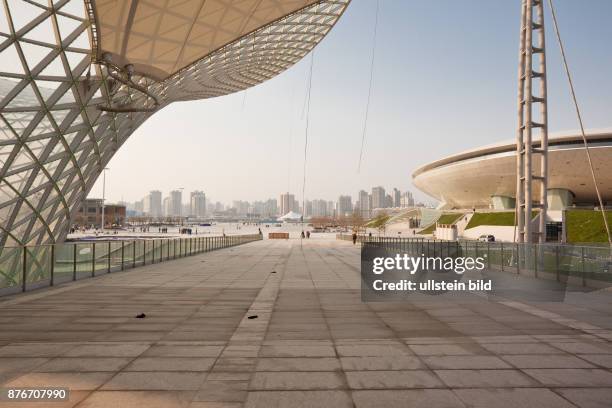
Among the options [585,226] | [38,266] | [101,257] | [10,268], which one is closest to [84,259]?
[101,257]

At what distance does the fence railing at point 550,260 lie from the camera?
42.6 feet

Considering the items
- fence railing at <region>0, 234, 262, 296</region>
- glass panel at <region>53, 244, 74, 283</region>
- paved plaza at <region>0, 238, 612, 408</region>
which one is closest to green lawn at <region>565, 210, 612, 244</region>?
paved plaza at <region>0, 238, 612, 408</region>

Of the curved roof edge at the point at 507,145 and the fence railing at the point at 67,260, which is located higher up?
the curved roof edge at the point at 507,145

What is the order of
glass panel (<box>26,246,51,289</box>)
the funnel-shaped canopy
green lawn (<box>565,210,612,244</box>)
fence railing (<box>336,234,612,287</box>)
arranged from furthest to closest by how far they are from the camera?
1. green lawn (<box>565,210,612,244</box>)
2. the funnel-shaped canopy
3. fence railing (<box>336,234,612,287</box>)
4. glass panel (<box>26,246,51,289</box>)

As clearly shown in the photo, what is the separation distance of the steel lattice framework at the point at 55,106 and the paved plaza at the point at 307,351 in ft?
28.6

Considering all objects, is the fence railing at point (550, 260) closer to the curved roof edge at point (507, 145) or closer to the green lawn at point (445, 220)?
the curved roof edge at point (507, 145)

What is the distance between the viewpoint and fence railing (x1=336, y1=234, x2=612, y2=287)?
1299 centimetres

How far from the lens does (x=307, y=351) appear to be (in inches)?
259

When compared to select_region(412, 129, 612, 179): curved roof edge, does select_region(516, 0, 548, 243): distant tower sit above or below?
below

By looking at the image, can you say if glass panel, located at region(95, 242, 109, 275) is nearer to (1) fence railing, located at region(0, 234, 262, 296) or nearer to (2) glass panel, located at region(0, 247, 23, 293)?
(1) fence railing, located at region(0, 234, 262, 296)

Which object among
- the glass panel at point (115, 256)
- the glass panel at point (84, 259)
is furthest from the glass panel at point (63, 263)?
the glass panel at point (115, 256)

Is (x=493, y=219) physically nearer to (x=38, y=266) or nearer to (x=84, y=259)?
(x=84, y=259)

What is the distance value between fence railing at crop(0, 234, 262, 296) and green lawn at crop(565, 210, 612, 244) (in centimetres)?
6339

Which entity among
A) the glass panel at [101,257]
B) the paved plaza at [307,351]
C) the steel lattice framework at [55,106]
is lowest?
the paved plaza at [307,351]
